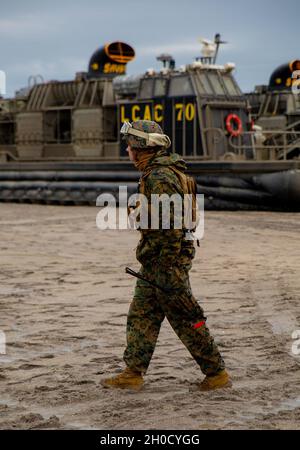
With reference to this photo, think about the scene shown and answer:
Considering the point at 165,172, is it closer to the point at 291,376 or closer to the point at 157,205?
the point at 157,205

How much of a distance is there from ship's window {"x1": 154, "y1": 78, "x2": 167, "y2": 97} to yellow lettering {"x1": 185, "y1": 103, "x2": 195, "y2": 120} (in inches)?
26.2

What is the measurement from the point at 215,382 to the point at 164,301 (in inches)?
17.4

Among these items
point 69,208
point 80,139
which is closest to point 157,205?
point 69,208

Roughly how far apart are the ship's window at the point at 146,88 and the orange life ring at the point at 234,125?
1569 millimetres

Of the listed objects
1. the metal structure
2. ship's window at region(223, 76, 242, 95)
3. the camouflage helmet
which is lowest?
the camouflage helmet

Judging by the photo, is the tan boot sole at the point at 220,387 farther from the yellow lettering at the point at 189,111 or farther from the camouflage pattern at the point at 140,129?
the yellow lettering at the point at 189,111

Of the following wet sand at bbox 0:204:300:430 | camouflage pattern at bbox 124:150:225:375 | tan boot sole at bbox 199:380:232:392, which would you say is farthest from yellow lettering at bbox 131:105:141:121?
tan boot sole at bbox 199:380:232:392

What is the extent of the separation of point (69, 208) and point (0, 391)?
11591mm

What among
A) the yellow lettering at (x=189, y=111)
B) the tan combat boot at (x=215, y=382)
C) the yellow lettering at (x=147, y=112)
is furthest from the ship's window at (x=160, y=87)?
the tan combat boot at (x=215, y=382)

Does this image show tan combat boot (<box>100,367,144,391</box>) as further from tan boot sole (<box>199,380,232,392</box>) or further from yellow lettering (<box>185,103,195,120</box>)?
yellow lettering (<box>185,103,195,120</box>)

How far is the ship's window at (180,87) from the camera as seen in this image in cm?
1476

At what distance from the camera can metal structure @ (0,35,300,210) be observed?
1376 cm

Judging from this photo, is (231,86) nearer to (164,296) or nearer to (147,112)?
(147,112)

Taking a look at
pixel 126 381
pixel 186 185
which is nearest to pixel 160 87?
pixel 186 185
